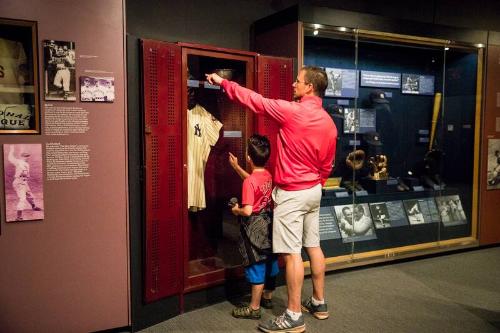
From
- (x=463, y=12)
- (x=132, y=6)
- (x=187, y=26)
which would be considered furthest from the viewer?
(x=463, y=12)

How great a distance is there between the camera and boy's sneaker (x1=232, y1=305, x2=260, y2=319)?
3225mm

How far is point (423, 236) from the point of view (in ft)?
16.4

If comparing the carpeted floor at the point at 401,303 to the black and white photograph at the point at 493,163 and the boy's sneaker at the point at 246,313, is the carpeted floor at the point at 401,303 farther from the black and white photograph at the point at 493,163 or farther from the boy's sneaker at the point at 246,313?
the black and white photograph at the point at 493,163

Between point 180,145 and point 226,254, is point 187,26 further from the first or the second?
point 226,254

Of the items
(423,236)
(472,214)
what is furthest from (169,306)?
(472,214)

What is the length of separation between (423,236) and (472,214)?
0.74 metres

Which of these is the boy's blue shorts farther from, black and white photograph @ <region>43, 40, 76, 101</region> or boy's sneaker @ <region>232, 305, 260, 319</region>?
black and white photograph @ <region>43, 40, 76, 101</region>

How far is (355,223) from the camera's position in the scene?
4.66 m

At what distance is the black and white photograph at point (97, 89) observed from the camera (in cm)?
280

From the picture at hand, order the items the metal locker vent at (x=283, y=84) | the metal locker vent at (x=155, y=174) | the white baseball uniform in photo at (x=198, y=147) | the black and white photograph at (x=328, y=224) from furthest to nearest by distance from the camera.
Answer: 1. the black and white photograph at (x=328, y=224)
2. the metal locker vent at (x=283, y=84)
3. the white baseball uniform in photo at (x=198, y=147)
4. the metal locker vent at (x=155, y=174)

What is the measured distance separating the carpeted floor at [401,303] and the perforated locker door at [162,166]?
1.27 ft

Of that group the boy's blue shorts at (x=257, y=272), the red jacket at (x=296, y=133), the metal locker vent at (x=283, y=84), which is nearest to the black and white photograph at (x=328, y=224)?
the metal locker vent at (x=283, y=84)

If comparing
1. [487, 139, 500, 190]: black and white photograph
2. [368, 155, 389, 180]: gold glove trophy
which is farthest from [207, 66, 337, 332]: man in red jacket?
[487, 139, 500, 190]: black and white photograph

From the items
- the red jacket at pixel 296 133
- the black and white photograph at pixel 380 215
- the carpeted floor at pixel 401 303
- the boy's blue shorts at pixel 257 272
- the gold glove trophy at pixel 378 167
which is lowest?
the carpeted floor at pixel 401 303
